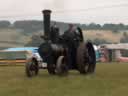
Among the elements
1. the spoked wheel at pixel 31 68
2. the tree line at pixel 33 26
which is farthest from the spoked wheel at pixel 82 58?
the tree line at pixel 33 26

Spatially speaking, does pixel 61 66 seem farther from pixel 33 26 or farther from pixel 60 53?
pixel 33 26

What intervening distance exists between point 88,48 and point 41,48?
309cm

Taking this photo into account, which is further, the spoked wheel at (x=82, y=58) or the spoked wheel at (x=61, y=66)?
the spoked wheel at (x=82, y=58)

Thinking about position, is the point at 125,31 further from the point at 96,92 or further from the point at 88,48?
the point at 96,92

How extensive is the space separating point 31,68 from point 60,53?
4.84 ft

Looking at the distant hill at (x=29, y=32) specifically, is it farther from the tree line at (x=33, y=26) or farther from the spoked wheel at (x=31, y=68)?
the spoked wheel at (x=31, y=68)

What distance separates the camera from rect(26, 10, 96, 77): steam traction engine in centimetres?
1850

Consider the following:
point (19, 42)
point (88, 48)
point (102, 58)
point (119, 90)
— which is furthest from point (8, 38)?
point (119, 90)

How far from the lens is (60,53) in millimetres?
18984

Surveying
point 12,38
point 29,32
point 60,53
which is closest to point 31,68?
point 60,53

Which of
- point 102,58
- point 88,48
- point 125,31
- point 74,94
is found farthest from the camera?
point 125,31

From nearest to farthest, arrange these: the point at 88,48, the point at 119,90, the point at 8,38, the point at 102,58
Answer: the point at 119,90 → the point at 88,48 → the point at 102,58 → the point at 8,38

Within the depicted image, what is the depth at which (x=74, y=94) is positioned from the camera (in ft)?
35.7

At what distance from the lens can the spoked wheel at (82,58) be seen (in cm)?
1930
